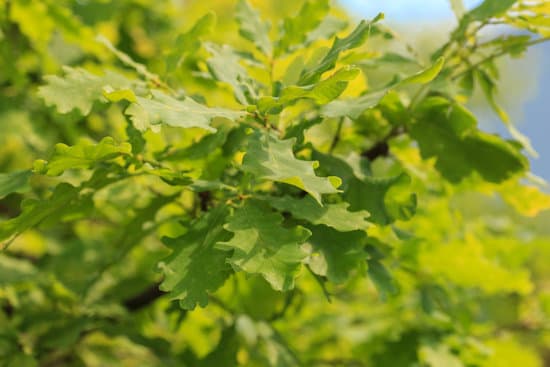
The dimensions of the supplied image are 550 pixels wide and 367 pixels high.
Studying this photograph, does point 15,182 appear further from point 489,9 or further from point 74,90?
point 489,9

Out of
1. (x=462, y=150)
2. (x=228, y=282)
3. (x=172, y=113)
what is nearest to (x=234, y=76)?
(x=172, y=113)

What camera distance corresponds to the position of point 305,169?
0.83 m

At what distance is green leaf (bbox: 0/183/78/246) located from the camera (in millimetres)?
943

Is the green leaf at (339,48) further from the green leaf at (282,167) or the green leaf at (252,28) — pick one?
the green leaf at (252,28)

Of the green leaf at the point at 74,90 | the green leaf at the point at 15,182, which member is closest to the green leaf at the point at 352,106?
the green leaf at the point at 74,90

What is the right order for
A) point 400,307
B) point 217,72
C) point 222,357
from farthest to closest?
1. point 400,307
2. point 222,357
3. point 217,72

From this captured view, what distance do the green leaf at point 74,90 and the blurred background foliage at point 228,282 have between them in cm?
3

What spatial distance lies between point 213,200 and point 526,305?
1635 mm

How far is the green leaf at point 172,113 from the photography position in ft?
2.64

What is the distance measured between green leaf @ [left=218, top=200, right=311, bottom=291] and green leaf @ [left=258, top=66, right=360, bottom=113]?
0.17m

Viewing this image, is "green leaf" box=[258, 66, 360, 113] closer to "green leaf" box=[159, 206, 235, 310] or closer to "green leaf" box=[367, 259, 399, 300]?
"green leaf" box=[159, 206, 235, 310]

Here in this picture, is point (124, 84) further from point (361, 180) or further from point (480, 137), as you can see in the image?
point (480, 137)

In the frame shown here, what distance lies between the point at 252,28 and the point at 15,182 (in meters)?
0.56

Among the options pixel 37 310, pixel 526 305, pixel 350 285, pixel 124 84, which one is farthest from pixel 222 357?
pixel 526 305
